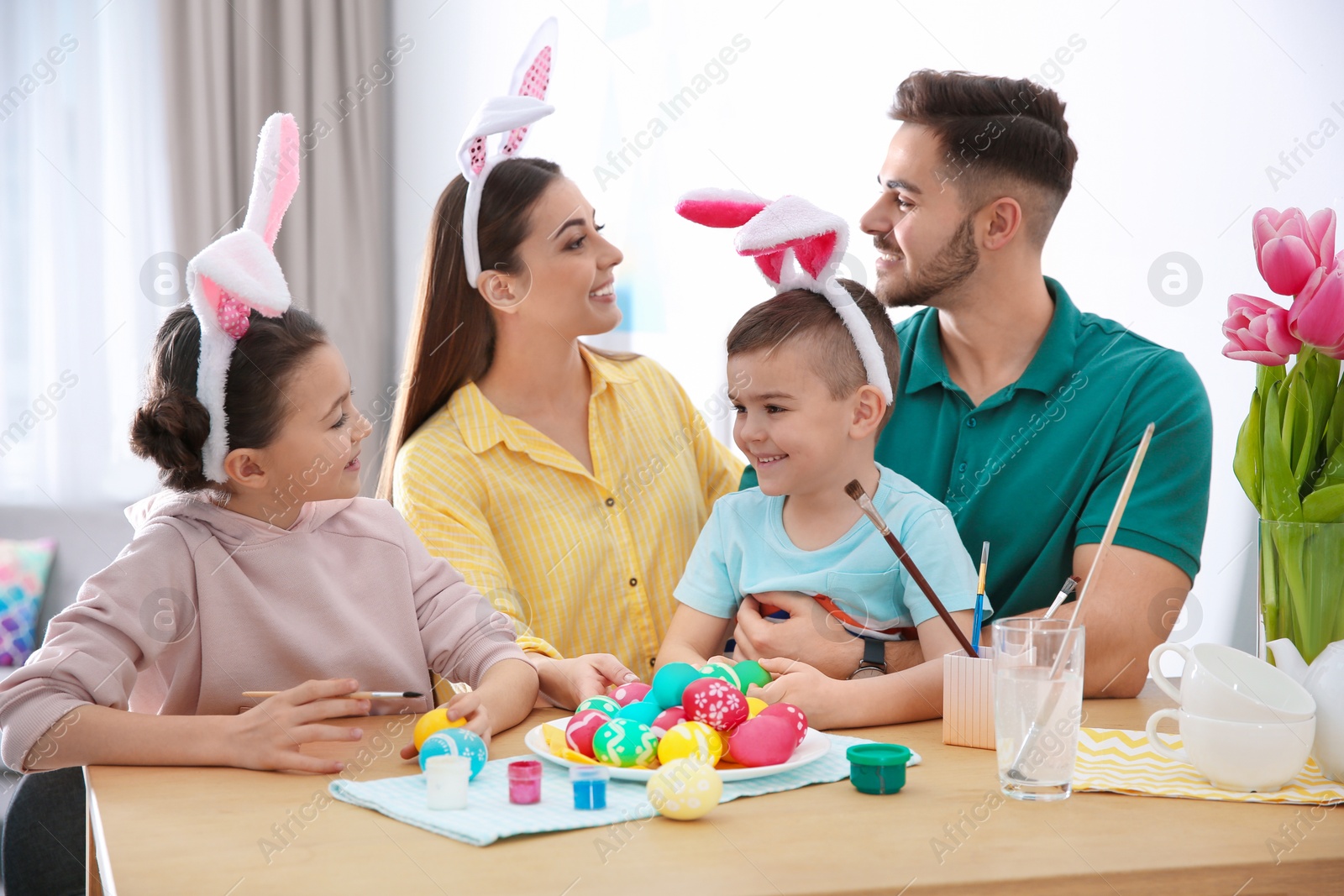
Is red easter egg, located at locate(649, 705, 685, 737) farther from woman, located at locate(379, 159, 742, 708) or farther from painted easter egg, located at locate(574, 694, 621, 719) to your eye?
woman, located at locate(379, 159, 742, 708)

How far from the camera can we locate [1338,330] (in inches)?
41.7

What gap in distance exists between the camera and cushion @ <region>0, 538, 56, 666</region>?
3.39 metres

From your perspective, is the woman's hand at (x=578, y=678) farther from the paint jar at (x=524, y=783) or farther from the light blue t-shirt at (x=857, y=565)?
the paint jar at (x=524, y=783)

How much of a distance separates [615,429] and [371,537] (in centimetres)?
57

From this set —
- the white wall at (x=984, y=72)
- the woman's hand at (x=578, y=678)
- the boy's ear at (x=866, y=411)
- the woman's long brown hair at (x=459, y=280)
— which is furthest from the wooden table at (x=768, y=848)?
the white wall at (x=984, y=72)

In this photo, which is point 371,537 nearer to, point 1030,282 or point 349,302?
point 1030,282

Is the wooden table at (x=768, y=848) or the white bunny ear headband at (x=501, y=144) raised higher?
the white bunny ear headband at (x=501, y=144)

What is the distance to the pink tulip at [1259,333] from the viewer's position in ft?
3.67

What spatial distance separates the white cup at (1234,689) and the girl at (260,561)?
66 centimetres

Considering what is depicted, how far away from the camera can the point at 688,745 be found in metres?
1.02

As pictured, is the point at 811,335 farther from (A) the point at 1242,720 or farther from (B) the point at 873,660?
Result: (A) the point at 1242,720

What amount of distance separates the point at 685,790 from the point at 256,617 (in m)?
0.66

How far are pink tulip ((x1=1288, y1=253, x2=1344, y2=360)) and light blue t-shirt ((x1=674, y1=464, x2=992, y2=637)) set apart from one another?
483 mm

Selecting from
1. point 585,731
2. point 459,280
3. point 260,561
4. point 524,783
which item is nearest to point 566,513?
point 459,280
